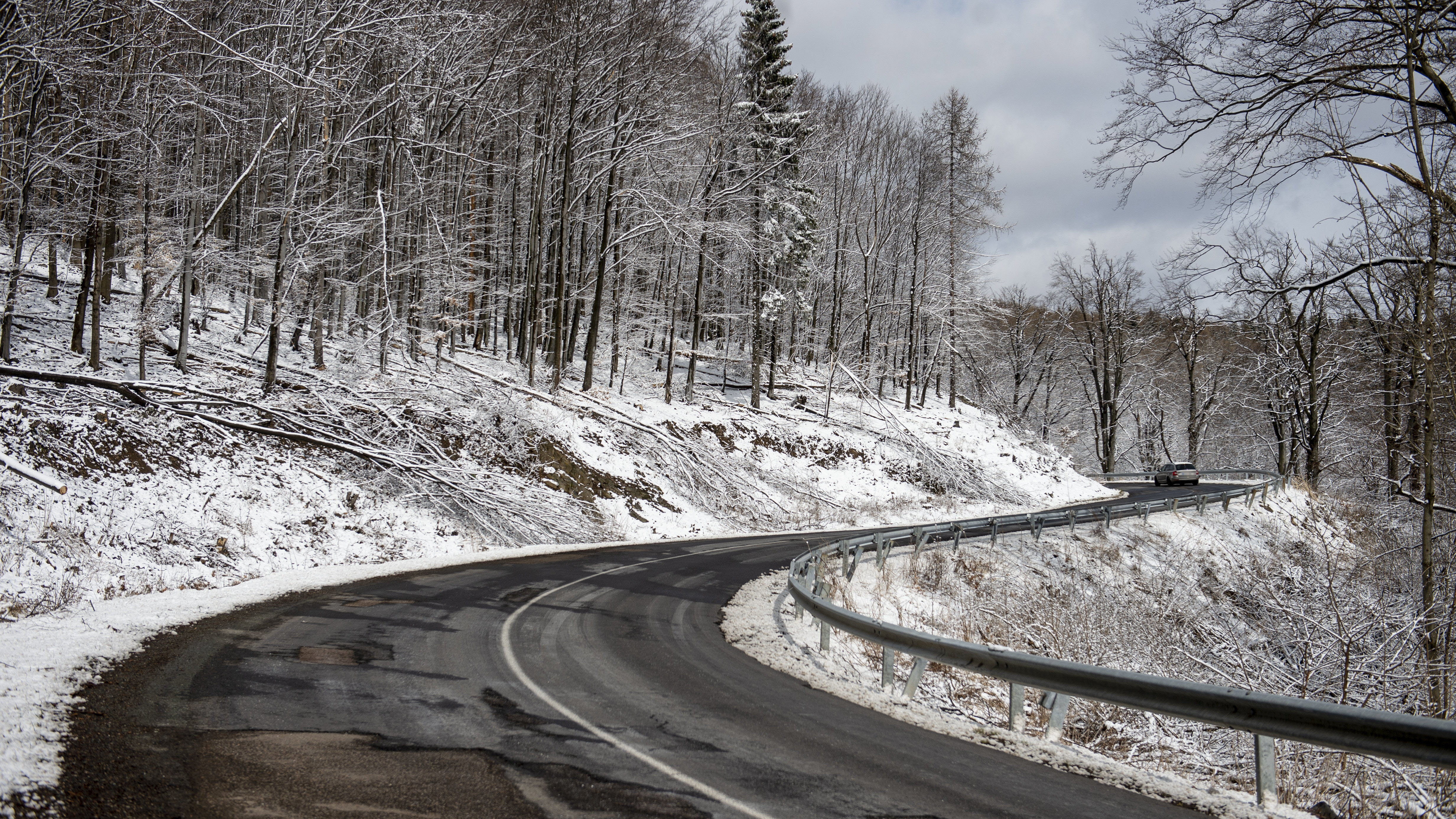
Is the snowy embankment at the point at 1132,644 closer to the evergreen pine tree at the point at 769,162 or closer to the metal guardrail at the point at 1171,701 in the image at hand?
the metal guardrail at the point at 1171,701

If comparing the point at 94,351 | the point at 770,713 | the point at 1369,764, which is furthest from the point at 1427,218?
the point at 94,351

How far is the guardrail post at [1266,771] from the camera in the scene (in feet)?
14.9

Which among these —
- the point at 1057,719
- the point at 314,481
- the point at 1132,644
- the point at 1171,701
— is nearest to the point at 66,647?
the point at 1057,719

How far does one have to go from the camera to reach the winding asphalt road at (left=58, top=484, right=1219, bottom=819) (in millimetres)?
4312

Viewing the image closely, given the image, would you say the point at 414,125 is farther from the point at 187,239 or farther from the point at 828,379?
the point at 828,379

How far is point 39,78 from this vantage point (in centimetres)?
1432

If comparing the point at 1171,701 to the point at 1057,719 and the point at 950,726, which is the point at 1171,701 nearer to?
the point at 1057,719

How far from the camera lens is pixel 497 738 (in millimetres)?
5402

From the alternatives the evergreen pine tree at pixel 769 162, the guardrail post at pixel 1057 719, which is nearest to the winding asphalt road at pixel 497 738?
the guardrail post at pixel 1057 719

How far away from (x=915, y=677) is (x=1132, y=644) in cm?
548

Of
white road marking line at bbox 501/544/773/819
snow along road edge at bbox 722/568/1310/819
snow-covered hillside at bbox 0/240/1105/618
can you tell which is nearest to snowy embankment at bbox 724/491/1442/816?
snow along road edge at bbox 722/568/1310/819

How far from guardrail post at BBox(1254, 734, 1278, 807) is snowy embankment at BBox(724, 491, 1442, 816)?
11 centimetres

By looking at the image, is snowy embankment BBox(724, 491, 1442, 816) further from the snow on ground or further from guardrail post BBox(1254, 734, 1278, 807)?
the snow on ground

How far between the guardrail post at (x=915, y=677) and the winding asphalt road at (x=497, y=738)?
678 mm
